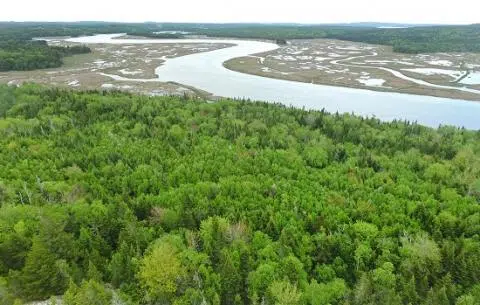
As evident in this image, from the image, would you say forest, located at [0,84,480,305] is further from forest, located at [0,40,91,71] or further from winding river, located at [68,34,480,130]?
forest, located at [0,40,91,71]

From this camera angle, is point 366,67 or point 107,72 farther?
point 366,67

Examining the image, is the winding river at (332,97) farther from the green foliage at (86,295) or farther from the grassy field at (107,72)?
the green foliage at (86,295)

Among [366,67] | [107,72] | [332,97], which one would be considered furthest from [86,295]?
[366,67]

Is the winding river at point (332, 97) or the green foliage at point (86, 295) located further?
the winding river at point (332, 97)

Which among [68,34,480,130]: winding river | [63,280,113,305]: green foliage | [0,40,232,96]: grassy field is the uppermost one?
[0,40,232,96]: grassy field

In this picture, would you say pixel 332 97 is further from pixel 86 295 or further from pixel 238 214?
pixel 86 295

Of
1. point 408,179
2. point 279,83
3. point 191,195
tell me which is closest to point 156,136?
point 191,195

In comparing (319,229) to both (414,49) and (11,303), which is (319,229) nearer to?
(11,303)

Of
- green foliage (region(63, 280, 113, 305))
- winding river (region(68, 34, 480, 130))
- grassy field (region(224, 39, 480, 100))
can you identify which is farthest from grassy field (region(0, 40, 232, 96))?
green foliage (region(63, 280, 113, 305))

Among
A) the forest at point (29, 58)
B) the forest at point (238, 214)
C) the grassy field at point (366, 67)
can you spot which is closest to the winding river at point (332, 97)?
the grassy field at point (366, 67)
